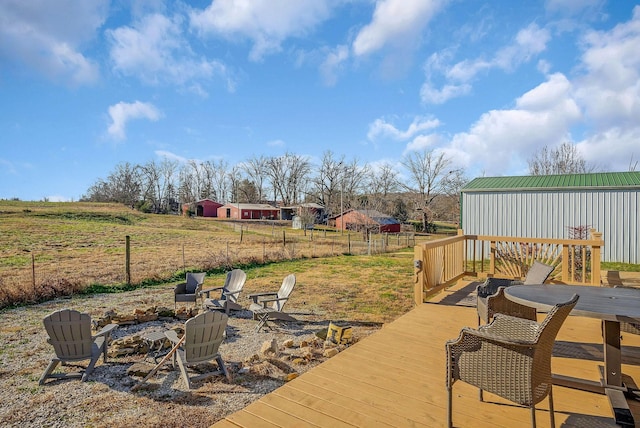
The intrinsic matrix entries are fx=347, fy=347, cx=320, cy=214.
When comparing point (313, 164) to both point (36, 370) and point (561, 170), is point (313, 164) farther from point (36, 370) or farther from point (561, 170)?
point (36, 370)

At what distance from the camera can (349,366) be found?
3273 mm

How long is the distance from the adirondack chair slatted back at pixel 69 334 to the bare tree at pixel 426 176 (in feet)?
115

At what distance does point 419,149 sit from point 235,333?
1368 inches

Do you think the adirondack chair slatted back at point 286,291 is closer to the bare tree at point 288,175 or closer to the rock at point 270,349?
the rock at point 270,349

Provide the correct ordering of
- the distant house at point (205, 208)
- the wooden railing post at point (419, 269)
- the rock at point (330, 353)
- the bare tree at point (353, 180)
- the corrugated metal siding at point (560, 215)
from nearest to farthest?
the rock at point (330, 353), the wooden railing post at point (419, 269), the corrugated metal siding at point (560, 215), the bare tree at point (353, 180), the distant house at point (205, 208)

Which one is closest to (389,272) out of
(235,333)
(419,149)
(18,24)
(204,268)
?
(204,268)

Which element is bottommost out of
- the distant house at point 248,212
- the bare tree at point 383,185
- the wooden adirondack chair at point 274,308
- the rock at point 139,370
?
the rock at point 139,370

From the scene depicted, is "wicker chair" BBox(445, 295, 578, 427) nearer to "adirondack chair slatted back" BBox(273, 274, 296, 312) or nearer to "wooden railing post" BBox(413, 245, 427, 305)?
"wooden railing post" BBox(413, 245, 427, 305)

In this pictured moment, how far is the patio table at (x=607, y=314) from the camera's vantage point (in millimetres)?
2242

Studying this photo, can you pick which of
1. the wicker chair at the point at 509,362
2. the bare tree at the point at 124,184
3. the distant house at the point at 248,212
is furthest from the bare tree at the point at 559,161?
the bare tree at the point at 124,184

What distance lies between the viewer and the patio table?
7.36ft

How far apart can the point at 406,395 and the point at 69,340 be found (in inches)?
150

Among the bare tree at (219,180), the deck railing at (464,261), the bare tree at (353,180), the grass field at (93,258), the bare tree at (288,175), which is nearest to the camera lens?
the deck railing at (464,261)

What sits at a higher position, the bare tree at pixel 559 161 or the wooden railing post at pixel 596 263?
the bare tree at pixel 559 161
